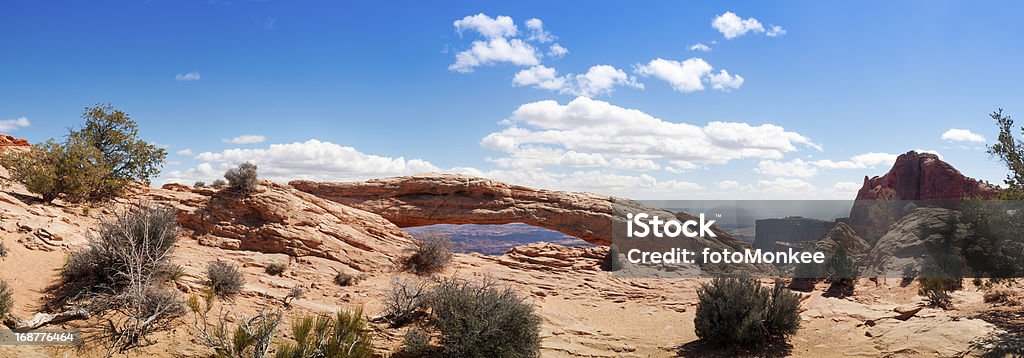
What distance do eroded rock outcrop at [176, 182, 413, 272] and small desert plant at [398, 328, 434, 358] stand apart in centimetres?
652

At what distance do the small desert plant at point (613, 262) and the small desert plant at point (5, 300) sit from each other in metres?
17.1

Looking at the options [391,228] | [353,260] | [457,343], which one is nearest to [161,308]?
[457,343]

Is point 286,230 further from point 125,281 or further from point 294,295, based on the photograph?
point 125,281

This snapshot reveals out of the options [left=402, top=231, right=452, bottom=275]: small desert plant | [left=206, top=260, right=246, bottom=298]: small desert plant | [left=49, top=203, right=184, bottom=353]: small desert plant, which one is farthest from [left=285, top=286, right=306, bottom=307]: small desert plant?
[left=402, top=231, right=452, bottom=275]: small desert plant

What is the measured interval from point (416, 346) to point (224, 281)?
15.3 ft

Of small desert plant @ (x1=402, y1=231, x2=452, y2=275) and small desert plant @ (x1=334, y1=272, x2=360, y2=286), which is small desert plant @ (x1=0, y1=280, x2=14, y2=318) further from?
small desert plant @ (x1=402, y1=231, x2=452, y2=275)

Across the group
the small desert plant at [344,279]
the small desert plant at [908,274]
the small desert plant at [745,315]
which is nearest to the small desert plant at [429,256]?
the small desert plant at [344,279]

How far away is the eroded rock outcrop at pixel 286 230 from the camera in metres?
16.8

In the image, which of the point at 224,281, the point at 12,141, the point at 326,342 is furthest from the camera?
the point at 12,141

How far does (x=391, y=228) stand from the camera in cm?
2084

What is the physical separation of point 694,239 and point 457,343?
1728 centimetres

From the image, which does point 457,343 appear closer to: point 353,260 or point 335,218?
point 353,260

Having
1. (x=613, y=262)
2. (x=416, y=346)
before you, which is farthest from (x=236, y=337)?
(x=613, y=262)

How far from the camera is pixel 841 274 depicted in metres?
18.6
